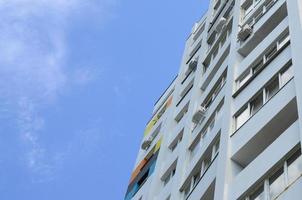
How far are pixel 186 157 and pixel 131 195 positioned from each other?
26.1 feet

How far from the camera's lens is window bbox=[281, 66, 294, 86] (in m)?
17.2

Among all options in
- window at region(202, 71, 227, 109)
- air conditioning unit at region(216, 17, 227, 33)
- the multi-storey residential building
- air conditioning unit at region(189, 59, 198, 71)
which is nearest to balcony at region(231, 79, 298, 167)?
the multi-storey residential building

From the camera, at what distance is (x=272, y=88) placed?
17.8 meters

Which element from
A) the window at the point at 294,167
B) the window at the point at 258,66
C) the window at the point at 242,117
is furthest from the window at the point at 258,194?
the window at the point at 258,66

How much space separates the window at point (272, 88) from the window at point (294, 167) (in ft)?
11.5

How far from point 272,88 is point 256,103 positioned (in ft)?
1.93

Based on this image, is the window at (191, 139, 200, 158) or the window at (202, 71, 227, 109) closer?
the window at (191, 139, 200, 158)

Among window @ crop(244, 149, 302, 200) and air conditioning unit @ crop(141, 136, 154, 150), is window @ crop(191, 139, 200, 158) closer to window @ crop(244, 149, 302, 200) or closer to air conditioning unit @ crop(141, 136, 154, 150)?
window @ crop(244, 149, 302, 200)

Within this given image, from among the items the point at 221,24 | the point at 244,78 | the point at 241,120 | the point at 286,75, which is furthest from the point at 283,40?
the point at 221,24

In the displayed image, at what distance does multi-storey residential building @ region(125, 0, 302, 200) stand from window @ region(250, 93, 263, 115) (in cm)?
3

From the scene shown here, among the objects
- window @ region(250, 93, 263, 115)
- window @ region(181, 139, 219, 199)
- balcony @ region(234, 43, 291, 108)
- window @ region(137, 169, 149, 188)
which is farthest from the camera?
window @ region(137, 169, 149, 188)

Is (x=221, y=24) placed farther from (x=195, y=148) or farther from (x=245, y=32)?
(x=195, y=148)

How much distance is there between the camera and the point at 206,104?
2384 centimetres

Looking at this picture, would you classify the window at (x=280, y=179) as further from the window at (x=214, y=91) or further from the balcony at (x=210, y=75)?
the balcony at (x=210, y=75)
